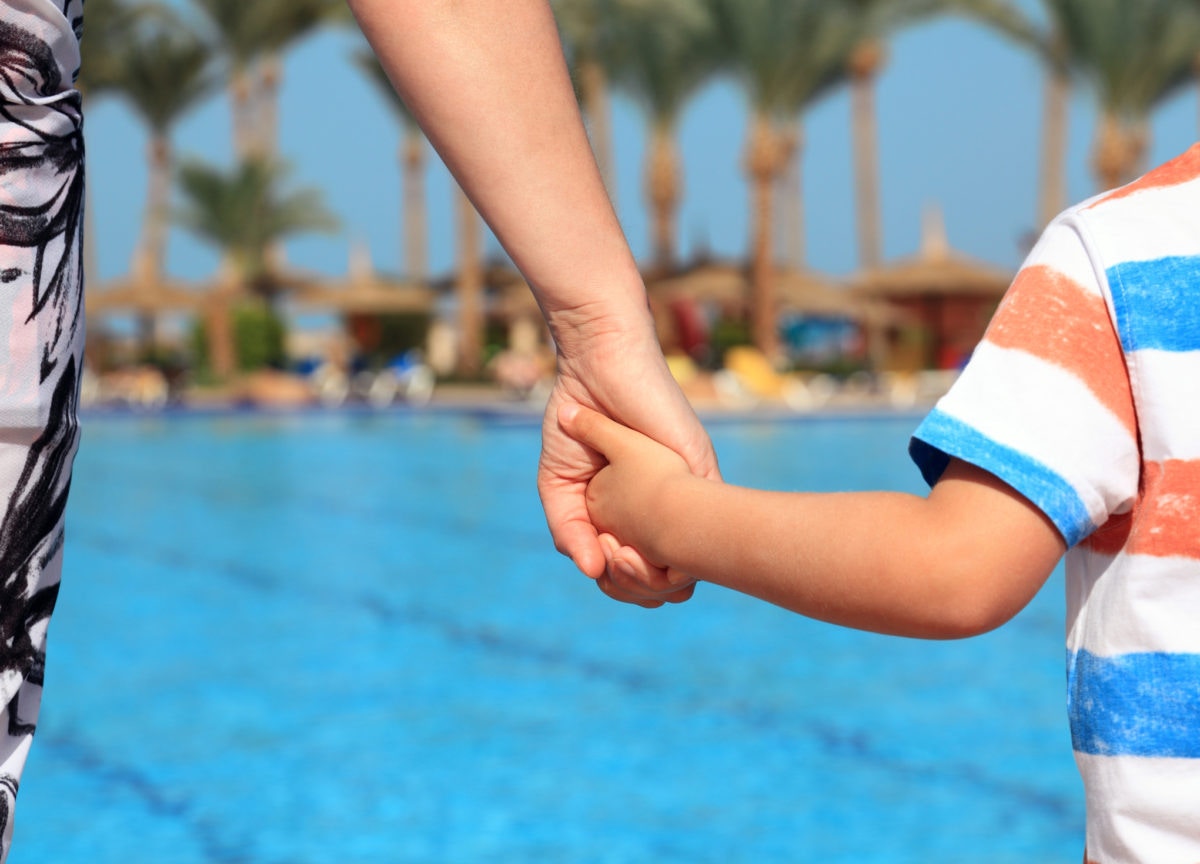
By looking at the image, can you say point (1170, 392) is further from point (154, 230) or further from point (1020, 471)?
point (154, 230)

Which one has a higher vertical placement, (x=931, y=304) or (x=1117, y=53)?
(x=1117, y=53)

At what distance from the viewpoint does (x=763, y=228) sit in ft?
90.9

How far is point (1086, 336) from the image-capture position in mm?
874

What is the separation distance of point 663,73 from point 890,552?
101 feet

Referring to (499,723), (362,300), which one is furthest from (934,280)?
(499,723)

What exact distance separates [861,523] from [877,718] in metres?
4.42

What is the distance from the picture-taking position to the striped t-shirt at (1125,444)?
860 millimetres

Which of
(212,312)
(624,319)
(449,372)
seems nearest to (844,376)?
(449,372)

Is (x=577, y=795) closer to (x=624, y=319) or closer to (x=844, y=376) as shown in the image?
(x=624, y=319)

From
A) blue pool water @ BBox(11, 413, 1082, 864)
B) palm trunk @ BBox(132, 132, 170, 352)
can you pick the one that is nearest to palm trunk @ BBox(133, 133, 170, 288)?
palm trunk @ BBox(132, 132, 170, 352)

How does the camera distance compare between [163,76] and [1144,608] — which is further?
[163,76]

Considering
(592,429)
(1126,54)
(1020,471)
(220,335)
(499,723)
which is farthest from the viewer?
(220,335)

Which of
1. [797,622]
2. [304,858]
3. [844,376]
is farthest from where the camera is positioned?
[844,376]

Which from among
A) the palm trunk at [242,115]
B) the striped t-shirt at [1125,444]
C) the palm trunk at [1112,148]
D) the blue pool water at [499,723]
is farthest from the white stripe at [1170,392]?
the palm trunk at [242,115]
